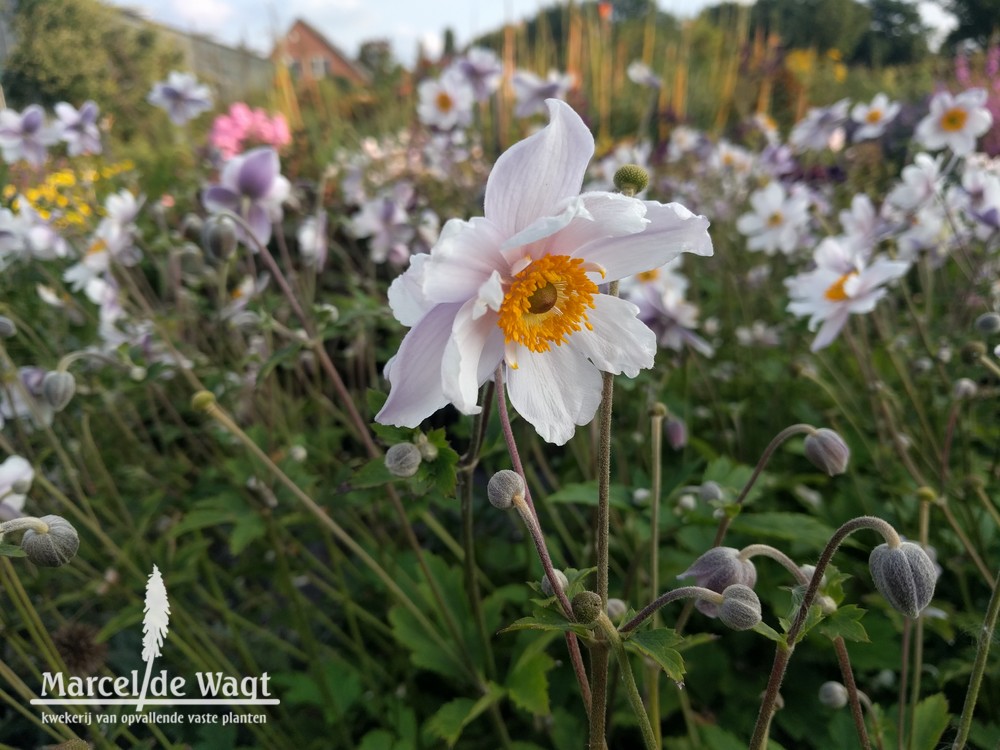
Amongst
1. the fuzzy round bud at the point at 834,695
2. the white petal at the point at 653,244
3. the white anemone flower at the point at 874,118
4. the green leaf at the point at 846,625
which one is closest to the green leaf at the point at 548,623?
the green leaf at the point at 846,625

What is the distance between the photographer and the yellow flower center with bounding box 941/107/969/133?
289 cm

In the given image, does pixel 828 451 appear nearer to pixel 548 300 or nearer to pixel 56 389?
pixel 548 300

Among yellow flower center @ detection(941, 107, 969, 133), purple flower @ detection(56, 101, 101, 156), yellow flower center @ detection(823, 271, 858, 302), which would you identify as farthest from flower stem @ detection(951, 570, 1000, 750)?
purple flower @ detection(56, 101, 101, 156)

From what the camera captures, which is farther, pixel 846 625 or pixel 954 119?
pixel 954 119

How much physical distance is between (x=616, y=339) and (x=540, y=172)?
276mm

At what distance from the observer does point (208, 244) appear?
1837 mm

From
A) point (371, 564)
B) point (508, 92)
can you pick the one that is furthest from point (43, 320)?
point (508, 92)

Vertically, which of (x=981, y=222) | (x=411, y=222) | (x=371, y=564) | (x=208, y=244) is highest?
(x=208, y=244)

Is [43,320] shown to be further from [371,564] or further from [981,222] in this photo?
[981,222]

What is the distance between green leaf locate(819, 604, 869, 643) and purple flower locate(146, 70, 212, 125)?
3931 mm

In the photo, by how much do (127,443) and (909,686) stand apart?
3343 millimetres

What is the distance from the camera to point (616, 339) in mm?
1003

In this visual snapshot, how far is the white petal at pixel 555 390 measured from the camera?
97cm

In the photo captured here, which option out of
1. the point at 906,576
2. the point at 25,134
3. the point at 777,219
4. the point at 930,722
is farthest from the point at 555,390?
the point at 25,134
